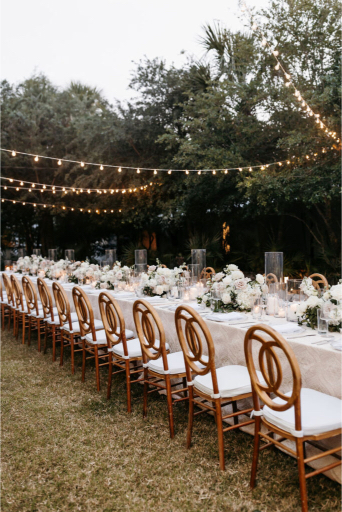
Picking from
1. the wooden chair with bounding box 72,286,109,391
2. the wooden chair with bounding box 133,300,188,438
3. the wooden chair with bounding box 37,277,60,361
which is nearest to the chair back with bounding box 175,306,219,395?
the wooden chair with bounding box 133,300,188,438

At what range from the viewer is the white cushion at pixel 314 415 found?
1936mm

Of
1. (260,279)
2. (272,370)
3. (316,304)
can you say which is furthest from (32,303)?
(272,370)

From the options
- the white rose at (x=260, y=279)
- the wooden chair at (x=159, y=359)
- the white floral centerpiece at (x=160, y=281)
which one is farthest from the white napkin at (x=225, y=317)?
the white floral centerpiece at (x=160, y=281)

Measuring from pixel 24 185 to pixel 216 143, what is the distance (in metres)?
8.05

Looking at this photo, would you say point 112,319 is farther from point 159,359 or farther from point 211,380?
point 211,380

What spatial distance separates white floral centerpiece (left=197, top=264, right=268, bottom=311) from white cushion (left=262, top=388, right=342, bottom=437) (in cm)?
113

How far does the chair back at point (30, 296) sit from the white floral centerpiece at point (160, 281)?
68.5 inches

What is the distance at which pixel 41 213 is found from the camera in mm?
15203

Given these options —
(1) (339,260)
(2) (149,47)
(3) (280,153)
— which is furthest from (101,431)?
(2) (149,47)

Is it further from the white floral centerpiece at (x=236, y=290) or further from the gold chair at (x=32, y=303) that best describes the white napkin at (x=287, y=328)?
the gold chair at (x=32, y=303)

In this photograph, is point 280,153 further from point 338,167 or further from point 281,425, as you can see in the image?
point 281,425

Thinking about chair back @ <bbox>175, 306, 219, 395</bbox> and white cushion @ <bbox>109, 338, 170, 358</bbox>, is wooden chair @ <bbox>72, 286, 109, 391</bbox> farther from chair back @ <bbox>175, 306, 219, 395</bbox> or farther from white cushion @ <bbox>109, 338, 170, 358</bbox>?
chair back @ <bbox>175, 306, 219, 395</bbox>

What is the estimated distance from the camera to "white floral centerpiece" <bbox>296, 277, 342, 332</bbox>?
2.47 m

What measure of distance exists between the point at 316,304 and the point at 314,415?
0.84 m
